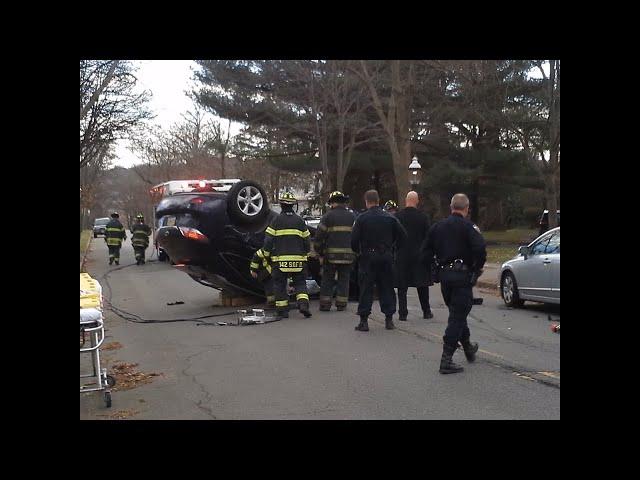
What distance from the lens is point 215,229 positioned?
1127 cm

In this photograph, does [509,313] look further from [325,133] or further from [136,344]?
[325,133]

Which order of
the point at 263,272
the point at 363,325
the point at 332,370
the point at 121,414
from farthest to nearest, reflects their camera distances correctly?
the point at 263,272 < the point at 363,325 < the point at 332,370 < the point at 121,414

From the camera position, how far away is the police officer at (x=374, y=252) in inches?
369

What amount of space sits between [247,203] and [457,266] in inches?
208

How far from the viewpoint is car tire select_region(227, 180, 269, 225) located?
11.3m

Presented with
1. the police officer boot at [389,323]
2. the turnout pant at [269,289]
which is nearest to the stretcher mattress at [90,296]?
the police officer boot at [389,323]

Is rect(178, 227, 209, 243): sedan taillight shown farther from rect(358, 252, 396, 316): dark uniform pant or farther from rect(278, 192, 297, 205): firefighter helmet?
rect(358, 252, 396, 316): dark uniform pant

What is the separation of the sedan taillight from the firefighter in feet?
2.71

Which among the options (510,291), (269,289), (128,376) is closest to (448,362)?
(128,376)

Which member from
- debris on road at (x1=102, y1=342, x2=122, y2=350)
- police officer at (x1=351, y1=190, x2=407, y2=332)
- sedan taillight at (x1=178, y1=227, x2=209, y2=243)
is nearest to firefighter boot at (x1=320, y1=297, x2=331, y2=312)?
police officer at (x1=351, y1=190, x2=407, y2=332)

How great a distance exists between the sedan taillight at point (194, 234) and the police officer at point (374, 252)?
279 cm

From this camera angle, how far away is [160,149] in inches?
1955

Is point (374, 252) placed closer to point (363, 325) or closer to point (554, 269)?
point (363, 325)
